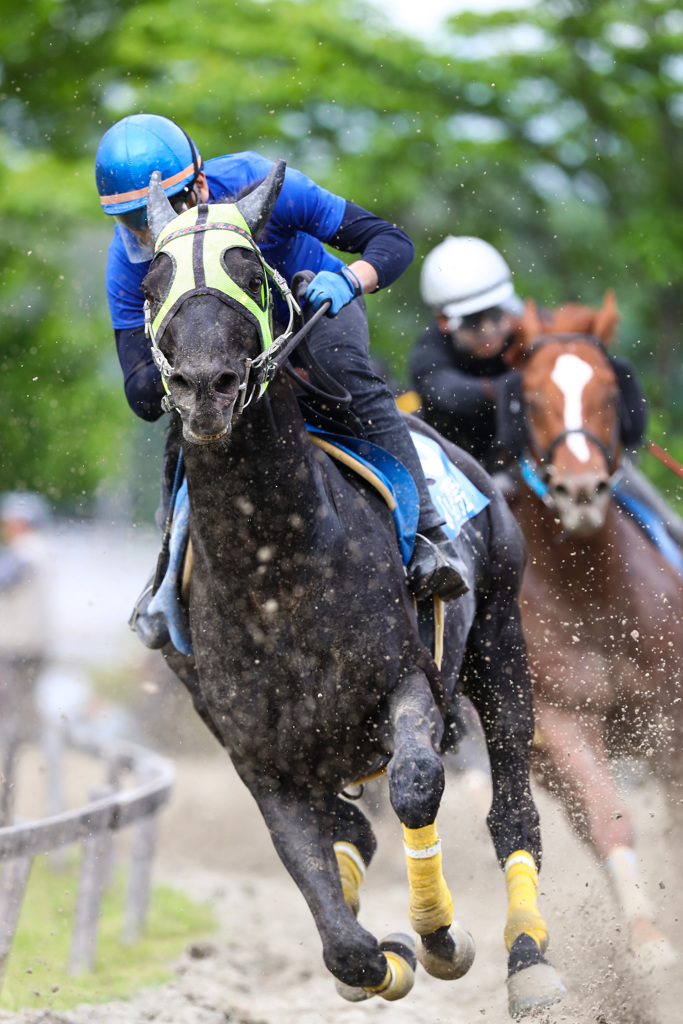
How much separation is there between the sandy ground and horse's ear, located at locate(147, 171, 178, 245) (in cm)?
283

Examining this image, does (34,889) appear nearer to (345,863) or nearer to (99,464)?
(345,863)

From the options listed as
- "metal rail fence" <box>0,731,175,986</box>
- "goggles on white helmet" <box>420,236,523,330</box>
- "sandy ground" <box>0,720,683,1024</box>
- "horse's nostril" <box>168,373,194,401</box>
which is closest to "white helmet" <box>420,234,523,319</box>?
"goggles on white helmet" <box>420,236,523,330</box>

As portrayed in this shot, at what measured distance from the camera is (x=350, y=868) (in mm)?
4973

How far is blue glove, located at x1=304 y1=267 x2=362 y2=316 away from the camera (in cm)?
384

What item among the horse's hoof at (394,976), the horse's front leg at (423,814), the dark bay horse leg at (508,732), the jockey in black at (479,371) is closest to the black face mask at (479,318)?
the jockey in black at (479,371)

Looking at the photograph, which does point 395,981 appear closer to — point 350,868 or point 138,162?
point 350,868

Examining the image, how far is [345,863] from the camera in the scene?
16.4 ft

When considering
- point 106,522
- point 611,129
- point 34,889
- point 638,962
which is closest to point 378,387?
point 638,962

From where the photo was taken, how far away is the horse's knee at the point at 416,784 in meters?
3.68

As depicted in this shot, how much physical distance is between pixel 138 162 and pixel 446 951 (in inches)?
105

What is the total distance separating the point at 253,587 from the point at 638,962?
2.62m

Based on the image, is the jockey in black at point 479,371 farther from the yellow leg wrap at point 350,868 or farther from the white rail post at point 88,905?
the white rail post at point 88,905

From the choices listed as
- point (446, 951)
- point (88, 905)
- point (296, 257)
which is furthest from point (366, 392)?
point (88, 905)

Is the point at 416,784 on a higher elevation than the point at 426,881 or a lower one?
higher
